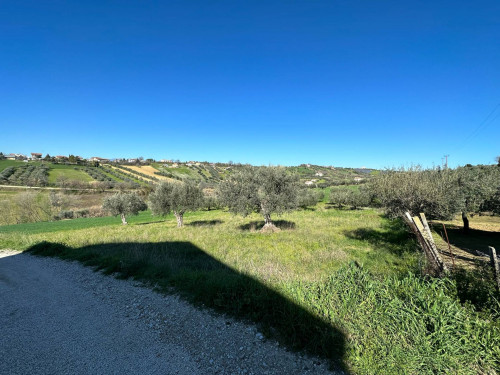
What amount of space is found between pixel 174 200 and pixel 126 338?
24313mm

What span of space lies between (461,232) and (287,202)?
53.4 feet

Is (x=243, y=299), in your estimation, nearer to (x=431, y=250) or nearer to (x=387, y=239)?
(x=431, y=250)

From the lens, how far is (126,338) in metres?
4.48

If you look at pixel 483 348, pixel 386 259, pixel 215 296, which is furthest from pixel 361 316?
pixel 386 259

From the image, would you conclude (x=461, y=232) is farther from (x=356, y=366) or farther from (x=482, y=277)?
(x=356, y=366)

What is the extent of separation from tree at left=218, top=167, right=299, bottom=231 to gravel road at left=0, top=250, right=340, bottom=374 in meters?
14.0

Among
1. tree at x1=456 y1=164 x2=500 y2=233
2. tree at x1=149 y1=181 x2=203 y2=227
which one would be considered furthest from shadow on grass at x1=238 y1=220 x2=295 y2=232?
tree at x1=456 y1=164 x2=500 y2=233

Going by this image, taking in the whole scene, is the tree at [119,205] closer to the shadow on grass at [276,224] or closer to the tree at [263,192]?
the shadow on grass at [276,224]

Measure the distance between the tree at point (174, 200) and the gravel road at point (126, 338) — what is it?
20.7m

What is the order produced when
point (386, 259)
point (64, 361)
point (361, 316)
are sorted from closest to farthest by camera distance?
point (64, 361)
point (361, 316)
point (386, 259)

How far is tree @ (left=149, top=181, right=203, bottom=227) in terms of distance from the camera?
27.4 m

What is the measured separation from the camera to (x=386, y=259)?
11406mm

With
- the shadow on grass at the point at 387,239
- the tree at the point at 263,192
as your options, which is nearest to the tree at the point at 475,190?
the shadow on grass at the point at 387,239

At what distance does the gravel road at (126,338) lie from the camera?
3.71 metres
